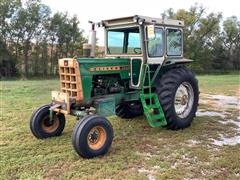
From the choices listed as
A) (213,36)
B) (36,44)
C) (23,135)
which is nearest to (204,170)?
(23,135)

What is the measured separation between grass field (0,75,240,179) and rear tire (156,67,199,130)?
221mm

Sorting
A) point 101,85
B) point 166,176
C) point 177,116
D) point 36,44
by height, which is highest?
point 36,44

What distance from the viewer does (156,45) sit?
18.3 ft

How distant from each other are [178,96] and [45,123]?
253 centimetres

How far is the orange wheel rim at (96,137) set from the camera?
433 cm

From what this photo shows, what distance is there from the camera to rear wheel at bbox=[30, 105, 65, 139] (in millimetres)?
5062

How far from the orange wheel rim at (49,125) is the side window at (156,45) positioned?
79.1 inches

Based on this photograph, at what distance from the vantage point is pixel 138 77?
5555mm

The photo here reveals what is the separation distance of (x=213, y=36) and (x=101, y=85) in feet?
106

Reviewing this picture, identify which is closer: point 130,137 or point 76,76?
point 76,76

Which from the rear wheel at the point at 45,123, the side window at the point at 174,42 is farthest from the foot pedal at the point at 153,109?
the rear wheel at the point at 45,123

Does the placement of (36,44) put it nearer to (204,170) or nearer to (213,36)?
(213,36)

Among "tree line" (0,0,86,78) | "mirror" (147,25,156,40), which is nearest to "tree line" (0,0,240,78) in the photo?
"tree line" (0,0,86,78)

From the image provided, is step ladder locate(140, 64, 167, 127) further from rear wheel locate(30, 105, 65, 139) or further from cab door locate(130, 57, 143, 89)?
rear wheel locate(30, 105, 65, 139)
